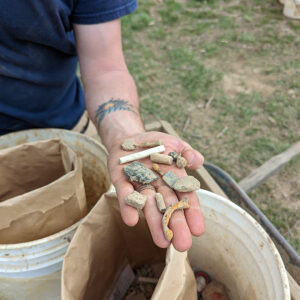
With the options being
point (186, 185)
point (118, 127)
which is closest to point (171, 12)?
point (118, 127)

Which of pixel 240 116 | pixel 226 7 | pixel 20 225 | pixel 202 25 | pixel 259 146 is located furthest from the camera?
pixel 226 7

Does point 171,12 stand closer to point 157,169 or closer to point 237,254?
point 157,169

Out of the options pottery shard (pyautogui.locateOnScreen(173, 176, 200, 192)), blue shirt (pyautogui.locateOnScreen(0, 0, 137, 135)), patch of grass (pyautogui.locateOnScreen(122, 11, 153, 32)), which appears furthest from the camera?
patch of grass (pyautogui.locateOnScreen(122, 11, 153, 32))

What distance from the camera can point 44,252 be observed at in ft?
3.54

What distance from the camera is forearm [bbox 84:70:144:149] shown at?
1.37 metres

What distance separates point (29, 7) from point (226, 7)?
140 inches

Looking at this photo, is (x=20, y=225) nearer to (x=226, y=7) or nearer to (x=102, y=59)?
(x=102, y=59)

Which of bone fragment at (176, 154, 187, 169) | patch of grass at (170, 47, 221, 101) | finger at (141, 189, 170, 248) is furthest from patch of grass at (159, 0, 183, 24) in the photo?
finger at (141, 189, 170, 248)

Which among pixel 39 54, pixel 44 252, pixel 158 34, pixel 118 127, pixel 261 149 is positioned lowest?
pixel 261 149

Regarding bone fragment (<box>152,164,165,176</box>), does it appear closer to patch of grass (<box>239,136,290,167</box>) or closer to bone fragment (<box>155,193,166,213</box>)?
bone fragment (<box>155,193,166,213</box>)

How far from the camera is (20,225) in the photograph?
A: 1.12 meters

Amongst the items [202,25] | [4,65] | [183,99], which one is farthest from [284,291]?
[202,25]

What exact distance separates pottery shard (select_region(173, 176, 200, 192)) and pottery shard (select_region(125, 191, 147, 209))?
11 cm

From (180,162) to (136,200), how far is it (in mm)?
219
